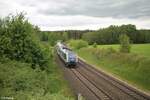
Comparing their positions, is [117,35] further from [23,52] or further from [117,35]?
[23,52]

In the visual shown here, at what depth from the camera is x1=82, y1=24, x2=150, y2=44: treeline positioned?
115 m

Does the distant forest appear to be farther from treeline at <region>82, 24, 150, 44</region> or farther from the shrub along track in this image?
the shrub along track

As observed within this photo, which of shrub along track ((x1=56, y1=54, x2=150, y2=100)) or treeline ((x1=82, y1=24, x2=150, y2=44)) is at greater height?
treeline ((x1=82, y1=24, x2=150, y2=44))

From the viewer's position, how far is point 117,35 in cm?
12025

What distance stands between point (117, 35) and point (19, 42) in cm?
9728

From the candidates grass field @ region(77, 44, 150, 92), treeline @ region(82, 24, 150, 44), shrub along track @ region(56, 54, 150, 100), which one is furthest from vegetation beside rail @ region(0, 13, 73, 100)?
treeline @ region(82, 24, 150, 44)

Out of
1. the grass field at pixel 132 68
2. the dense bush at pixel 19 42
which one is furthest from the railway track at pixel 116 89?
the dense bush at pixel 19 42

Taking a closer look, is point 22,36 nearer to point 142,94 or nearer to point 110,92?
point 110,92

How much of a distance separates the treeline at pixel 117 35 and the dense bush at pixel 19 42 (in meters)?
88.7

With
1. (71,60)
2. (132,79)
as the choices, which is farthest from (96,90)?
(71,60)

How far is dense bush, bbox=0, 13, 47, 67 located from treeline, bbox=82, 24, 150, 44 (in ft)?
291

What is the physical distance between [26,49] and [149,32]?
341ft

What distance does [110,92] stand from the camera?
27.8m

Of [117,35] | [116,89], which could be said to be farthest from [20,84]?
[117,35]
